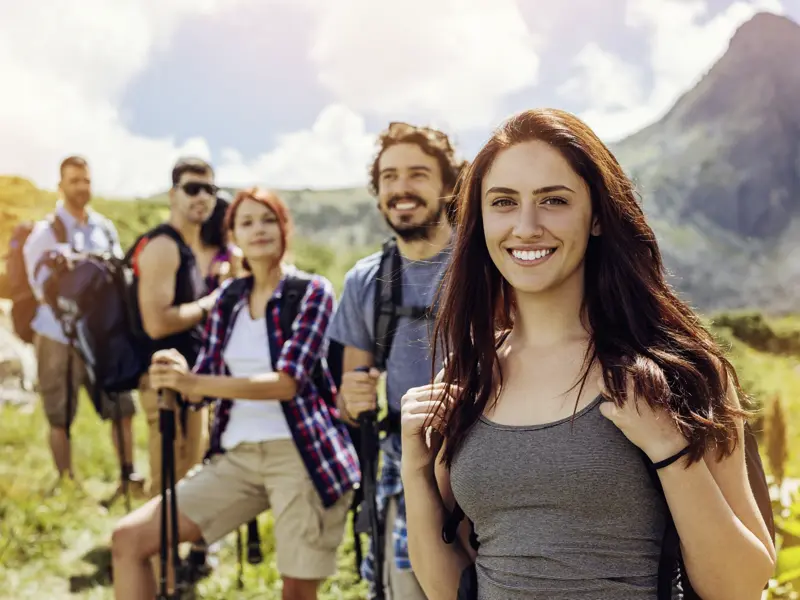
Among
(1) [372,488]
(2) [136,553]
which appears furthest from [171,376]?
(1) [372,488]

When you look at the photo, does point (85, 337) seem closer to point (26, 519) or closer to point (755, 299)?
point (26, 519)

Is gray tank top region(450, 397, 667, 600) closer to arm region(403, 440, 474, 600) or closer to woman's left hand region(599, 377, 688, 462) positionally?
woman's left hand region(599, 377, 688, 462)

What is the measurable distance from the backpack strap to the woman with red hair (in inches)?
20.8

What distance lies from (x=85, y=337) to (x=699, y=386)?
Answer: 4.20m

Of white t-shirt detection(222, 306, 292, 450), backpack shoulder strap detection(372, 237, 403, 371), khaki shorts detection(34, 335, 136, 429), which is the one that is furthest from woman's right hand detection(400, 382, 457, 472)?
khaki shorts detection(34, 335, 136, 429)

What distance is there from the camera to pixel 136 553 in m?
2.86

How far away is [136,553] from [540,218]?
84.1 inches

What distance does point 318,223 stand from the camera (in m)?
9.38

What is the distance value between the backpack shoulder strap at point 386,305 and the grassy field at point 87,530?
1.86 meters

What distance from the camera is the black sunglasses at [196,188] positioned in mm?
4371

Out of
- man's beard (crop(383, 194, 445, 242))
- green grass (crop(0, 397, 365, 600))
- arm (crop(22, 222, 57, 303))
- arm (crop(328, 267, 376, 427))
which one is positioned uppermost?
arm (crop(22, 222, 57, 303))

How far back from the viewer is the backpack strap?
2.55 meters

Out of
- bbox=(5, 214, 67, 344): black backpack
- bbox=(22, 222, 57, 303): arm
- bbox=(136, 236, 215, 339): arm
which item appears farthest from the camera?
bbox=(5, 214, 67, 344): black backpack

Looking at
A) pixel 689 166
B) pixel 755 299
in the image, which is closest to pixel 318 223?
pixel 689 166
